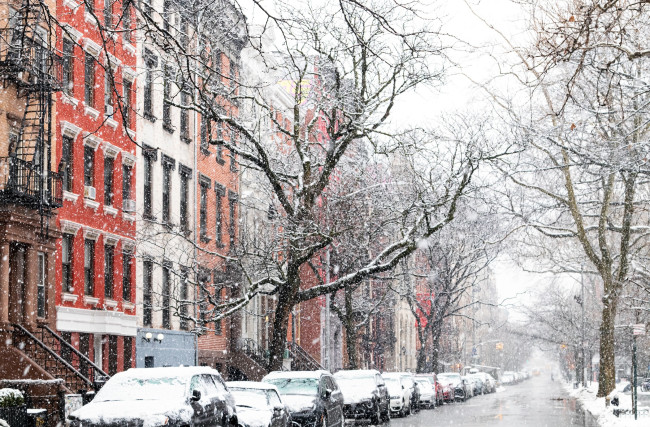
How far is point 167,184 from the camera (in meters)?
37.0

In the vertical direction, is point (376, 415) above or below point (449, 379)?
above

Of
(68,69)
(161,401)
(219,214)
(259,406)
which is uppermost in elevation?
(68,69)

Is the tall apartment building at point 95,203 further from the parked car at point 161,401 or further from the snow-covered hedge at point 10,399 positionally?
the parked car at point 161,401

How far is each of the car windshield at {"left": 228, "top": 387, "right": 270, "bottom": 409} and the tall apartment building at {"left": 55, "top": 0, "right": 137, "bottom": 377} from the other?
10.4 m

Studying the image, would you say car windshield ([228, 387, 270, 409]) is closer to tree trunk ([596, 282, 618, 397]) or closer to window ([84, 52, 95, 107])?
window ([84, 52, 95, 107])

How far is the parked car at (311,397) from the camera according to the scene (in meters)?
20.8

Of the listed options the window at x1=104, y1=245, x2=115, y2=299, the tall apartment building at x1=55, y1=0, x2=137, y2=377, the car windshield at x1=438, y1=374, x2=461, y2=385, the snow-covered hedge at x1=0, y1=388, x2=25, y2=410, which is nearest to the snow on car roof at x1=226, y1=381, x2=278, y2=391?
the snow-covered hedge at x1=0, y1=388, x2=25, y2=410

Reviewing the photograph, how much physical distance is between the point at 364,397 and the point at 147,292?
9611mm

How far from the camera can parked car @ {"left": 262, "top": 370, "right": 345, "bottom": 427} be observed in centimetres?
2084

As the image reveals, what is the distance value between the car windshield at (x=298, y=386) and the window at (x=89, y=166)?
11291 millimetres

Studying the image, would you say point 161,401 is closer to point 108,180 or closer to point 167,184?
point 108,180

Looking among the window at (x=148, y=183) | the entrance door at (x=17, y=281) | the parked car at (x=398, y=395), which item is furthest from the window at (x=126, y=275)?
the parked car at (x=398, y=395)

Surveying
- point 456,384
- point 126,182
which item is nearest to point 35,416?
point 126,182

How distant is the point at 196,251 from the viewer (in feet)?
125
